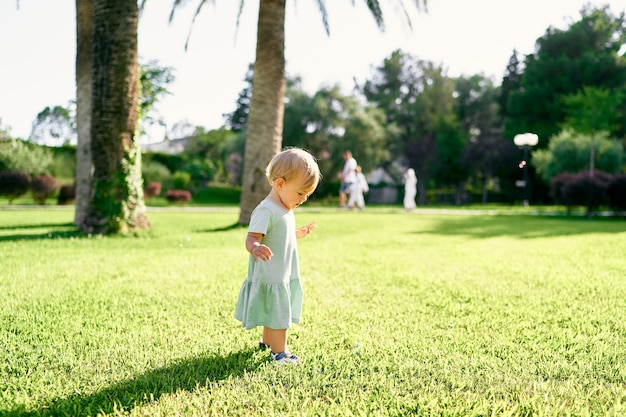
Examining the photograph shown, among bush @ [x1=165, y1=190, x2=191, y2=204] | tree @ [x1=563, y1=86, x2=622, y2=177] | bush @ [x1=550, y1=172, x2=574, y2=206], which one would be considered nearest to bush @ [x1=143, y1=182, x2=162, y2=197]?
bush @ [x1=165, y1=190, x2=191, y2=204]

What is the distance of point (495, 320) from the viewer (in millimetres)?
3672

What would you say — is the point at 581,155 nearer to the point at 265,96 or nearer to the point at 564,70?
the point at 564,70

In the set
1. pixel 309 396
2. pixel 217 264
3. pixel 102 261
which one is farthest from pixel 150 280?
pixel 309 396

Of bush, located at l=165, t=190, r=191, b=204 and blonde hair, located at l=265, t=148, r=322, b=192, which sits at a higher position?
blonde hair, located at l=265, t=148, r=322, b=192

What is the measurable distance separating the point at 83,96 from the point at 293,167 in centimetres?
1038

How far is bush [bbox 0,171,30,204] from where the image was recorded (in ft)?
65.9

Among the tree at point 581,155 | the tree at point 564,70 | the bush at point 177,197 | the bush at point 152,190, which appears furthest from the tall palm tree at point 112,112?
the tree at point 564,70

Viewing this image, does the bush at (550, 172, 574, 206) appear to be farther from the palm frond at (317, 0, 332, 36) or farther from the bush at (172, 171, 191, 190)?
the bush at (172, 171, 191, 190)

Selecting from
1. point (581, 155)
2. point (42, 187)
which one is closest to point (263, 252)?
point (42, 187)

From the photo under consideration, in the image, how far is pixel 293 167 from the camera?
283cm

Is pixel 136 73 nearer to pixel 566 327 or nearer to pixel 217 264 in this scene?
pixel 217 264

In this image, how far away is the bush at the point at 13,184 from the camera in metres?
20.1


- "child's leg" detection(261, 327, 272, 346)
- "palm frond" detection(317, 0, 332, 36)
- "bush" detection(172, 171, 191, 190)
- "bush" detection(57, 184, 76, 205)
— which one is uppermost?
"palm frond" detection(317, 0, 332, 36)

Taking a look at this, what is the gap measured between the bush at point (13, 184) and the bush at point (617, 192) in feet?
79.3
